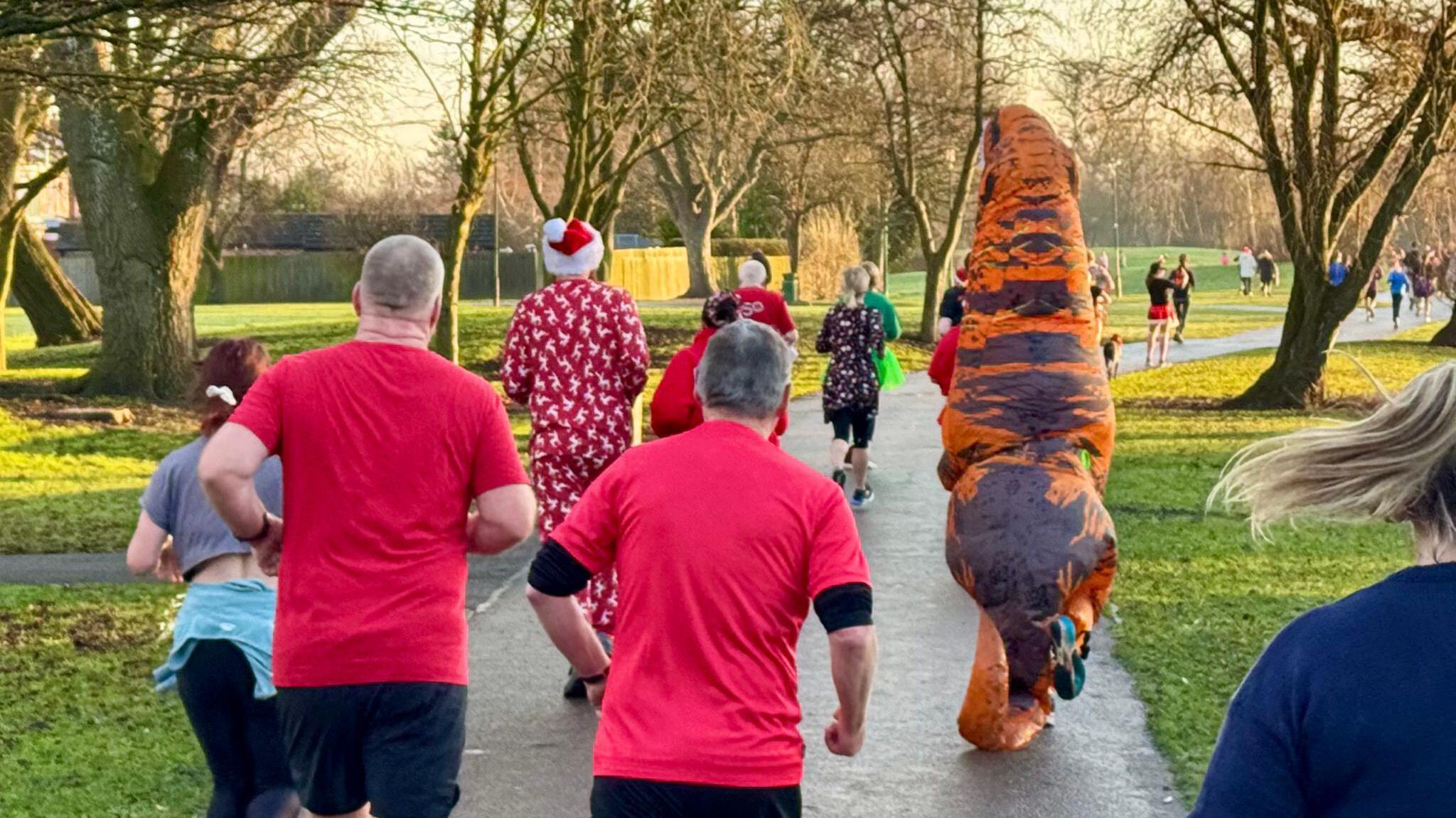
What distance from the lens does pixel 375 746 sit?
14.6 feet

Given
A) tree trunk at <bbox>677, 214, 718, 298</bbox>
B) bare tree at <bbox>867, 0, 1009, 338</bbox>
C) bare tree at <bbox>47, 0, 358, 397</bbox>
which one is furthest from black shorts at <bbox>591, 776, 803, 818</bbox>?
tree trunk at <bbox>677, 214, 718, 298</bbox>

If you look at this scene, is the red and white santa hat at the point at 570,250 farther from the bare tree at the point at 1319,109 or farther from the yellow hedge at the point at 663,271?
the yellow hedge at the point at 663,271

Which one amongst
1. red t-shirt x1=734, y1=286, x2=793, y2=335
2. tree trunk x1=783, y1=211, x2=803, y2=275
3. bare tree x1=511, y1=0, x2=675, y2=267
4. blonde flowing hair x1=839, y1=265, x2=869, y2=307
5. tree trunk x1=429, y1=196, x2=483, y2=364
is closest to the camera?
red t-shirt x1=734, y1=286, x2=793, y2=335

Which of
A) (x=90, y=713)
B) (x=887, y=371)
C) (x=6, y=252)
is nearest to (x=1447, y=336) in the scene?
(x=887, y=371)

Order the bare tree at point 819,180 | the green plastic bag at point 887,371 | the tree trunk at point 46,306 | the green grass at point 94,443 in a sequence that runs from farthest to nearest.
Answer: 1. the bare tree at point 819,180
2. the tree trunk at point 46,306
3. the green plastic bag at point 887,371
4. the green grass at point 94,443

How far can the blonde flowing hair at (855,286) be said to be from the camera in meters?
13.8

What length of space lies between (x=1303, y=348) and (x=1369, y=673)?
22069mm

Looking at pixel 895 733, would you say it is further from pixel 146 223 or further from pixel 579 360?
pixel 146 223

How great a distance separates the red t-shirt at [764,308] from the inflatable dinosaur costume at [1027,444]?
8.11 feet

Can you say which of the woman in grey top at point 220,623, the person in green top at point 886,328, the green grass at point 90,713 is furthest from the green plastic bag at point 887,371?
the woman in grey top at point 220,623

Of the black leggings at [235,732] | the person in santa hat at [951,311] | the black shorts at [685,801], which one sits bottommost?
the black leggings at [235,732]

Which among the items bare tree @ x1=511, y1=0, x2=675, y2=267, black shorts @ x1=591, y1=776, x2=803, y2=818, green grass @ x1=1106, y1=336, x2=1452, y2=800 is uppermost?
bare tree @ x1=511, y1=0, x2=675, y2=267

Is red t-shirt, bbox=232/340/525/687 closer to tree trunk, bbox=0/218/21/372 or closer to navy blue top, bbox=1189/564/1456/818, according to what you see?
navy blue top, bbox=1189/564/1456/818

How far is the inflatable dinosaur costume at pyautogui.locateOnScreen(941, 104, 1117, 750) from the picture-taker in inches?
268
